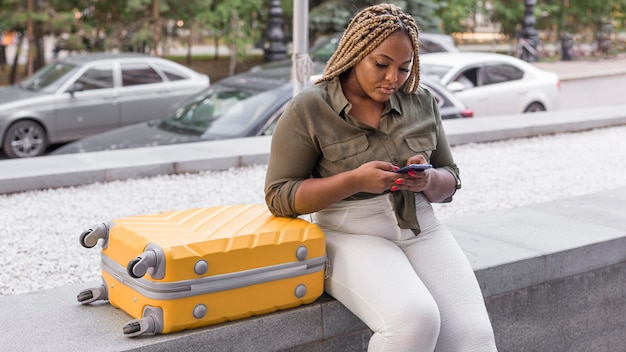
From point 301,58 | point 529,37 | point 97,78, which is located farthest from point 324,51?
point 529,37

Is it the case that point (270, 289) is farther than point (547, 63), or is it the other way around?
point (547, 63)

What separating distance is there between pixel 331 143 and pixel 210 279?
2.28 ft

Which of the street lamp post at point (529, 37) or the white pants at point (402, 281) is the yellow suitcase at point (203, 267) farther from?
the street lamp post at point (529, 37)

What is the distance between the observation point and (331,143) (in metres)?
3.17

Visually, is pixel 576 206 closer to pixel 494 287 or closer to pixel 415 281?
pixel 494 287

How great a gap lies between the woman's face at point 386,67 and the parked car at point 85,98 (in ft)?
30.1

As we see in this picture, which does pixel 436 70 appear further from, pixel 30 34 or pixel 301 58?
pixel 30 34

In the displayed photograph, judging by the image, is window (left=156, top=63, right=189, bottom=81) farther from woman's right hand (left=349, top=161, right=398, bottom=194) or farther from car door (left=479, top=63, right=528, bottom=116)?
woman's right hand (left=349, top=161, right=398, bottom=194)

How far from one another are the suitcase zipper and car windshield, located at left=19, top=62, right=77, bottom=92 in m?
9.47

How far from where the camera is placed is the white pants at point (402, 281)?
288 centimetres

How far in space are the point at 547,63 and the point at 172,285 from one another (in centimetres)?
2886

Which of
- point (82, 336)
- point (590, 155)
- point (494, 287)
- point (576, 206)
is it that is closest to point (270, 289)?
point (82, 336)

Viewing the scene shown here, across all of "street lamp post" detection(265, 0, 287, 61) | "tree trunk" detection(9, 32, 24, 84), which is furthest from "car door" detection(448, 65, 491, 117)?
"tree trunk" detection(9, 32, 24, 84)

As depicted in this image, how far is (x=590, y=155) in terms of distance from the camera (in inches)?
356
